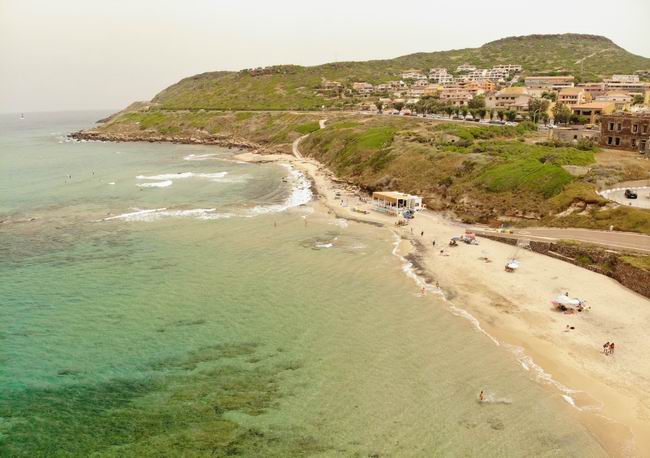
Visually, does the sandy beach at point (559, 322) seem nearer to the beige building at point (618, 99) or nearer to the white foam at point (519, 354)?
the white foam at point (519, 354)

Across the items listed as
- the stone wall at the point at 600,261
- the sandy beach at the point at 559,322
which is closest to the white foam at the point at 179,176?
the sandy beach at the point at 559,322

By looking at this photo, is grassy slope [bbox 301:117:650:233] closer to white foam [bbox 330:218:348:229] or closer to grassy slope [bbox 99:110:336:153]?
white foam [bbox 330:218:348:229]

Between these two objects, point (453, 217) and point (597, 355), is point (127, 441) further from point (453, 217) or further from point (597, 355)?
point (453, 217)

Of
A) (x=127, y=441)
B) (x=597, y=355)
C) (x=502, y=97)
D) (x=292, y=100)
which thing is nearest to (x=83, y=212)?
(x=127, y=441)

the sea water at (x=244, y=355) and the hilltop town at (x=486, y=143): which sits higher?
the hilltop town at (x=486, y=143)

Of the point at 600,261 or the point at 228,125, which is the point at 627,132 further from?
the point at 228,125

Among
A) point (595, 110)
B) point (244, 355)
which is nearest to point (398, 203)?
point (244, 355)

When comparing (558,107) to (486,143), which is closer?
(486,143)
